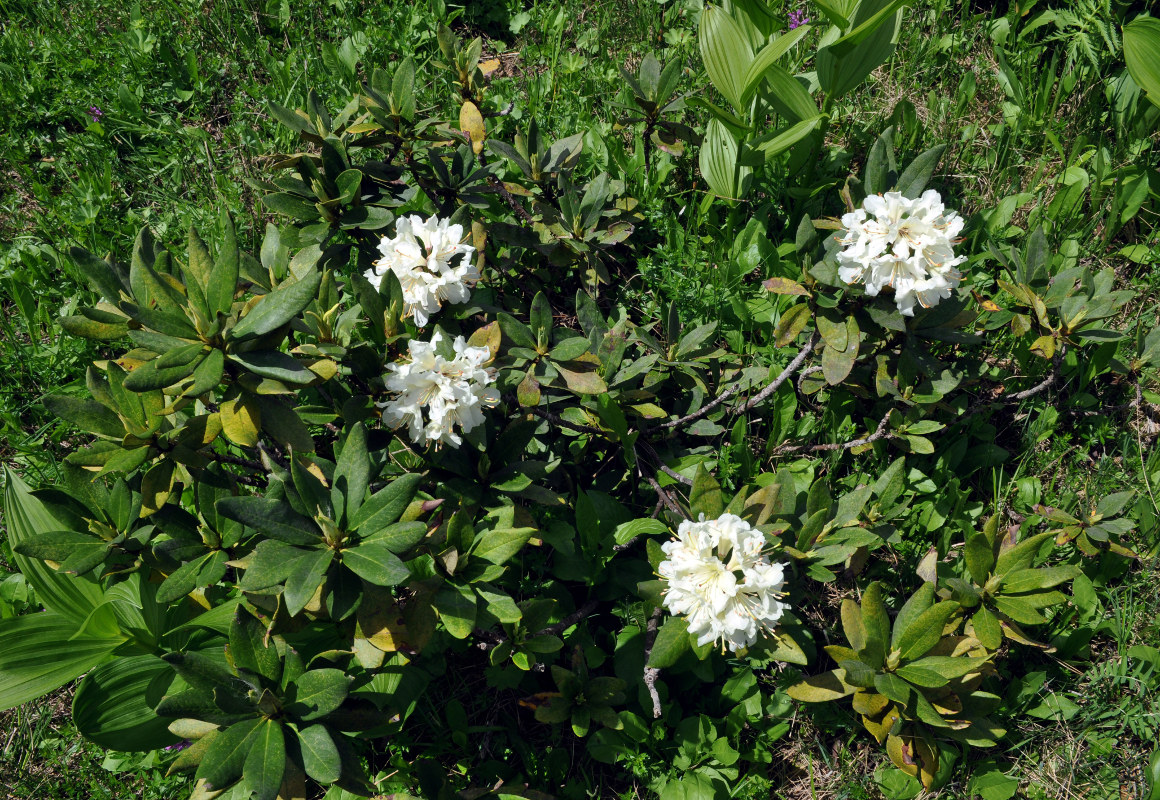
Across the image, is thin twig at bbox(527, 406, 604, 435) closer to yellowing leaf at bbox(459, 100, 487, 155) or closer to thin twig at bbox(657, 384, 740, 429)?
thin twig at bbox(657, 384, 740, 429)

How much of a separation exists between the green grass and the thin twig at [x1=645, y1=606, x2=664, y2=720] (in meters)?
0.41

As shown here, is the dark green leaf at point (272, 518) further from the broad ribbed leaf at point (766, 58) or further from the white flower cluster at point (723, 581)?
the broad ribbed leaf at point (766, 58)

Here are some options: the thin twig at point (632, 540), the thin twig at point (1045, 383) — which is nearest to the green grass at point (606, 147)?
the thin twig at point (1045, 383)

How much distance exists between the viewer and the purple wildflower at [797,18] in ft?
11.5

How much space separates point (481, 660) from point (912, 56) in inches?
115

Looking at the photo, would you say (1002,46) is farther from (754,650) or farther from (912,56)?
(754,650)

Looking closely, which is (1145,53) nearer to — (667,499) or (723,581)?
(667,499)

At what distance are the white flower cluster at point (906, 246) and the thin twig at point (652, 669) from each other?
1.08 meters

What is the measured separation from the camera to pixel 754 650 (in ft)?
7.51

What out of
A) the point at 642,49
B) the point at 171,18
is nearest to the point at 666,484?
the point at 642,49

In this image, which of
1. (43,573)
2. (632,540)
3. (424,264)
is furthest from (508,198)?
(43,573)

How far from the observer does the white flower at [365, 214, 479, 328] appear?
211 cm

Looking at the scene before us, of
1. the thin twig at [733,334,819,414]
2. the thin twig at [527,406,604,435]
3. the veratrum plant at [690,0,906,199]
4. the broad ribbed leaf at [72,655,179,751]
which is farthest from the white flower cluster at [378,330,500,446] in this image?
the veratrum plant at [690,0,906,199]

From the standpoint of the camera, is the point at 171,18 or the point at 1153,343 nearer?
the point at 1153,343
